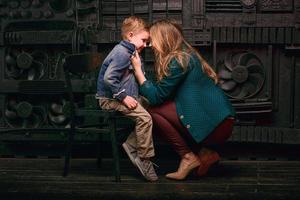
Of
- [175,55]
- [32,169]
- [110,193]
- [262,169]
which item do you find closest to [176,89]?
[175,55]

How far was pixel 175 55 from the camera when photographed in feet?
14.6

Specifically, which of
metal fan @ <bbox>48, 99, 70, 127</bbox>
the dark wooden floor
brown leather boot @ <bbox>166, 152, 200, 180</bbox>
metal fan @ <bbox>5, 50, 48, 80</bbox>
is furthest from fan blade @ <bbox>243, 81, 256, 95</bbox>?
metal fan @ <bbox>5, 50, 48, 80</bbox>

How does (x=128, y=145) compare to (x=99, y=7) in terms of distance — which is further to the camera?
(x=99, y=7)

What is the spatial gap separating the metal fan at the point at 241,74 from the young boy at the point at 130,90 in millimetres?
1538

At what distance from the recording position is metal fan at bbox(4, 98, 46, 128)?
6129mm

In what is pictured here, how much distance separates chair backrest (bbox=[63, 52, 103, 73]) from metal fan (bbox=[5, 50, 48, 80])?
5.09 feet

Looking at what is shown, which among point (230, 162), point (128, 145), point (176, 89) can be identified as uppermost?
point (176, 89)

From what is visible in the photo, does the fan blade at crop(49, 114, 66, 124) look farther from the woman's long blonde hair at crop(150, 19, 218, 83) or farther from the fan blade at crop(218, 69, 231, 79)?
the woman's long blonde hair at crop(150, 19, 218, 83)

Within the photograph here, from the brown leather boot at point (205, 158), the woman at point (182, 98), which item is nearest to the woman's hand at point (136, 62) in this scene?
the woman at point (182, 98)

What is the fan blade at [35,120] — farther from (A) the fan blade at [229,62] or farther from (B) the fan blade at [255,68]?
(B) the fan blade at [255,68]

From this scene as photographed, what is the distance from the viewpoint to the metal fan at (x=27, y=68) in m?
6.19

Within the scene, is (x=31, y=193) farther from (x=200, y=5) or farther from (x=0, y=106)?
(x=200, y=5)

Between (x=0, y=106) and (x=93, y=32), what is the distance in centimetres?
133

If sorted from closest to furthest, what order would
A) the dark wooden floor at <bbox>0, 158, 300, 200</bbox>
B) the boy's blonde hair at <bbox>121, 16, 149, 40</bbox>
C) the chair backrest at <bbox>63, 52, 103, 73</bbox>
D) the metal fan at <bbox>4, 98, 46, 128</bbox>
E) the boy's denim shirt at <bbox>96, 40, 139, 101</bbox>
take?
the dark wooden floor at <bbox>0, 158, 300, 200</bbox> < the boy's denim shirt at <bbox>96, 40, 139, 101</bbox> < the boy's blonde hair at <bbox>121, 16, 149, 40</bbox> < the chair backrest at <bbox>63, 52, 103, 73</bbox> < the metal fan at <bbox>4, 98, 46, 128</bbox>
